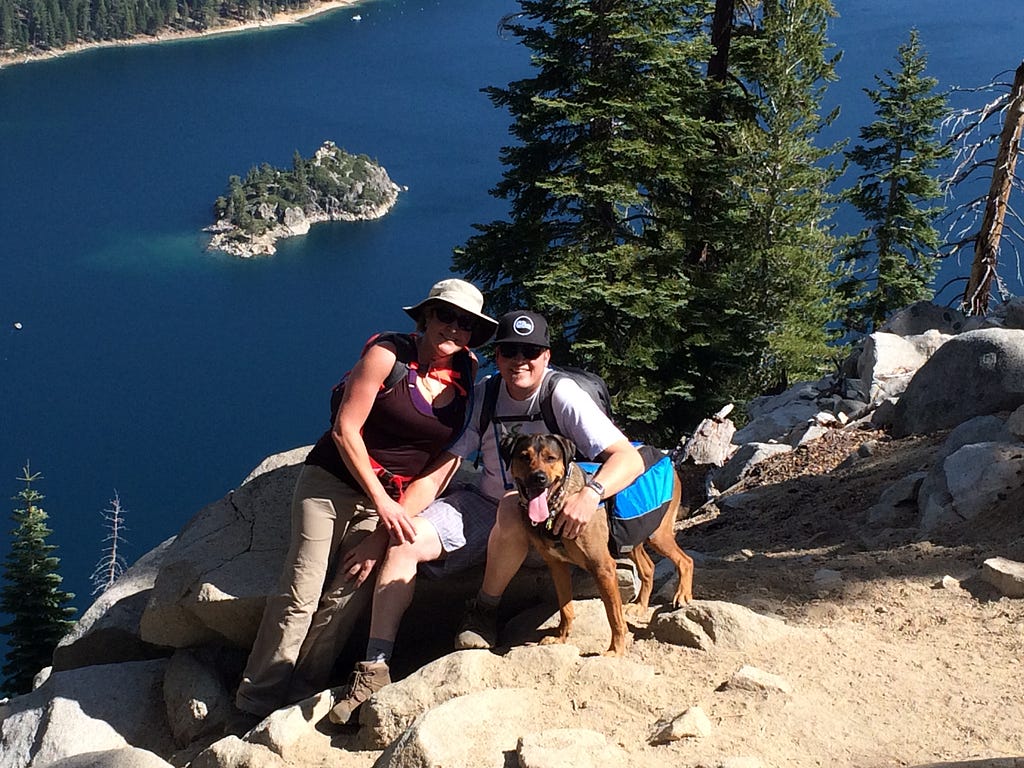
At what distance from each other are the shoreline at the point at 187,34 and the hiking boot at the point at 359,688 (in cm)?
11527

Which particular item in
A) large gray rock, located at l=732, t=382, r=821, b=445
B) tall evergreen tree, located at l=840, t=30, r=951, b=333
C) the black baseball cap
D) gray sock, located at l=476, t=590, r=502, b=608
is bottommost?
tall evergreen tree, located at l=840, t=30, r=951, b=333

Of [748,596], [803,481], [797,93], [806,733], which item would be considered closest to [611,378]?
[797,93]

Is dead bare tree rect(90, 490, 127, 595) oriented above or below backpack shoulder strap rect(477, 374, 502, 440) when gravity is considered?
below

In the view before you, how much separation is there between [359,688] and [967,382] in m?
5.24

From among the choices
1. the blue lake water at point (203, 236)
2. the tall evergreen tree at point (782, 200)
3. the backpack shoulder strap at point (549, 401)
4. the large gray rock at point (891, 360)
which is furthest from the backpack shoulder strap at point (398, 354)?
the blue lake water at point (203, 236)

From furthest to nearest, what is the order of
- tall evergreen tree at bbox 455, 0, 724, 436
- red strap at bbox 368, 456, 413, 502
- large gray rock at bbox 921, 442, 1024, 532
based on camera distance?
tall evergreen tree at bbox 455, 0, 724, 436
large gray rock at bbox 921, 442, 1024, 532
red strap at bbox 368, 456, 413, 502

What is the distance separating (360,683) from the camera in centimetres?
457

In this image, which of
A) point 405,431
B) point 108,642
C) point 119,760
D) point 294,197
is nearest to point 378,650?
point 405,431

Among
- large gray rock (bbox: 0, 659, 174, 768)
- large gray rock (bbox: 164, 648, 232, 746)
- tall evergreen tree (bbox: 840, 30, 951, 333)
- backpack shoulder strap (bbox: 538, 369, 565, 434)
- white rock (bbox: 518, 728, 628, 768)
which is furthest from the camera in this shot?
tall evergreen tree (bbox: 840, 30, 951, 333)

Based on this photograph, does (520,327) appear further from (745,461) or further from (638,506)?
(745,461)

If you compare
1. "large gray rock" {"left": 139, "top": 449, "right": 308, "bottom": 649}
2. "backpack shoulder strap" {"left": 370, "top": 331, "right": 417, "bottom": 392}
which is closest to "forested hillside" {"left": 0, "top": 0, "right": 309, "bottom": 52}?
"large gray rock" {"left": 139, "top": 449, "right": 308, "bottom": 649}

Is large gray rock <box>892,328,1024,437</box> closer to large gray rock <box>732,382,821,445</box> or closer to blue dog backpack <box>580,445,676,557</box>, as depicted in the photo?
large gray rock <box>732,382,821,445</box>

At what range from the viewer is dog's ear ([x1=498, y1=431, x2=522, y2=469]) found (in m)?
4.30

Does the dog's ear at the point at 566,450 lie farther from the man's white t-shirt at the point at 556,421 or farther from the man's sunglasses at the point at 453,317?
the man's sunglasses at the point at 453,317
